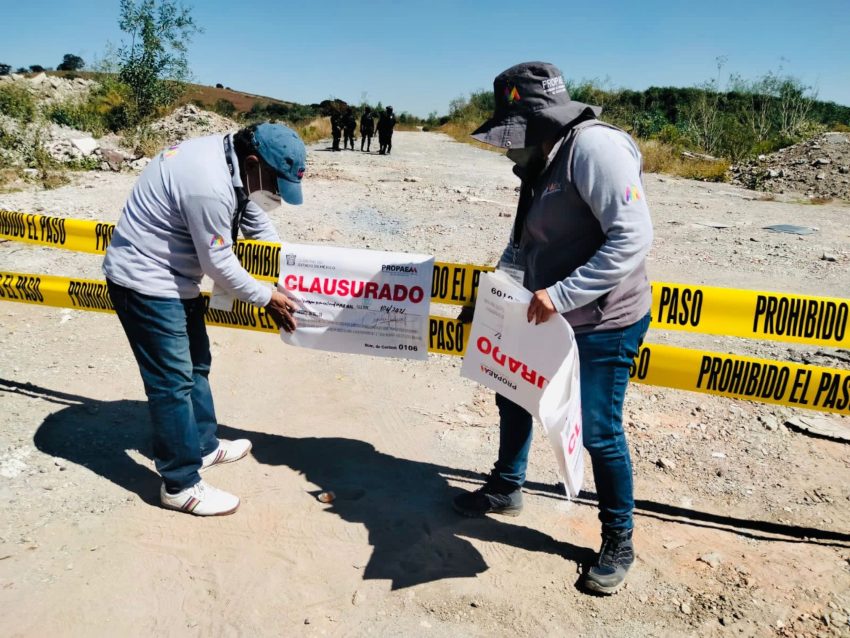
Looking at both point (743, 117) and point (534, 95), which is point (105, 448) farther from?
point (743, 117)

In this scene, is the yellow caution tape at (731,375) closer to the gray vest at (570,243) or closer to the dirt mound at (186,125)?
the gray vest at (570,243)

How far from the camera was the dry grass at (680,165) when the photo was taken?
1869cm

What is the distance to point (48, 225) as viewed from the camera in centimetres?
437

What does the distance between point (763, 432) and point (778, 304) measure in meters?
1.43

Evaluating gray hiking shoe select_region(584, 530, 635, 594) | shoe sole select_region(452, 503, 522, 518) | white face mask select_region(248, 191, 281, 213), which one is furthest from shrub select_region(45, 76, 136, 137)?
gray hiking shoe select_region(584, 530, 635, 594)

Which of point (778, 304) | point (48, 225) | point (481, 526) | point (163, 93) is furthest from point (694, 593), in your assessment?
point (163, 93)

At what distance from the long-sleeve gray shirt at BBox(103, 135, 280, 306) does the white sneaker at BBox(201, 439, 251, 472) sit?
43.2 inches

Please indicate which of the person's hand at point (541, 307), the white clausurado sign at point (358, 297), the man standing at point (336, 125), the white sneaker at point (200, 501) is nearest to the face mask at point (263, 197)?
the white clausurado sign at point (358, 297)

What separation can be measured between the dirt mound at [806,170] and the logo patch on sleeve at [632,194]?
52.6 feet

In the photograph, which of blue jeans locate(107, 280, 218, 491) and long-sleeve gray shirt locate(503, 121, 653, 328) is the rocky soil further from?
long-sleeve gray shirt locate(503, 121, 653, 328)

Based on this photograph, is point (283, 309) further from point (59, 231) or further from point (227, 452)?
point (59, 231)

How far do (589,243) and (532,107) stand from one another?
1.81 feet

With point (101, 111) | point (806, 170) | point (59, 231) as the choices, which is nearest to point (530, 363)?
point (59, 231)

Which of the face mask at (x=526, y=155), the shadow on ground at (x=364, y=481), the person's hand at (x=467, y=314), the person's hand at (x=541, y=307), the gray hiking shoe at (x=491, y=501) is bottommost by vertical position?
the shadow on ground at (x=364, y=481)
